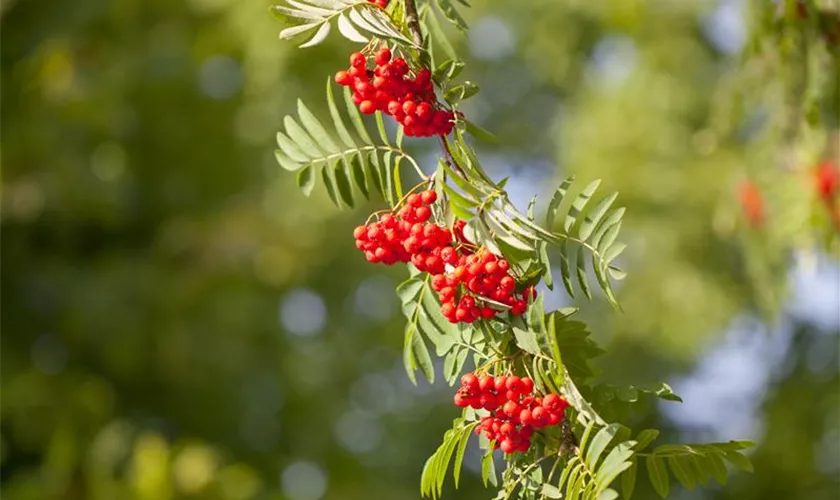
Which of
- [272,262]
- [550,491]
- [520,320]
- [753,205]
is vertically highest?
[272,262]

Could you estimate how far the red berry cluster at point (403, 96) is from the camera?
2.60 ft

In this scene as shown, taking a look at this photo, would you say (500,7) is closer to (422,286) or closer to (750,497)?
(750,497)

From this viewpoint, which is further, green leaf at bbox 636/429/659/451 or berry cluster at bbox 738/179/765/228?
berry cluster at bbox 738/179/765/228

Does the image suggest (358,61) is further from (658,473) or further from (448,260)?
(658,473)

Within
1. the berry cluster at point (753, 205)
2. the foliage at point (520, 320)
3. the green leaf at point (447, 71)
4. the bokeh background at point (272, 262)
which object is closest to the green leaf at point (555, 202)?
the foliage at point (520, 320)

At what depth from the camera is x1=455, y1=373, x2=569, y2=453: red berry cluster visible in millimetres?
741

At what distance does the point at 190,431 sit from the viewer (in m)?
6.67

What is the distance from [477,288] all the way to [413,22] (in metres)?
0.20

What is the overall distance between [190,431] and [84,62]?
210 centimetres

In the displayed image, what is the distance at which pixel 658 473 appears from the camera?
84 centimetres

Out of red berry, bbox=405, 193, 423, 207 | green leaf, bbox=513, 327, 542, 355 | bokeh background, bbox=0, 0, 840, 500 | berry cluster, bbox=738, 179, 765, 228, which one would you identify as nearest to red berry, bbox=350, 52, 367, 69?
red berry, bbox=405, 193, 423, 207

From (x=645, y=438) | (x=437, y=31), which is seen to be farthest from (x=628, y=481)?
(x=437, y=31)

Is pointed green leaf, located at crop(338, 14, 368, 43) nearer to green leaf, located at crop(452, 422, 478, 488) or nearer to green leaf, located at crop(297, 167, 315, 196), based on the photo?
green leaf, located at crop(297, 167, 315, 196)

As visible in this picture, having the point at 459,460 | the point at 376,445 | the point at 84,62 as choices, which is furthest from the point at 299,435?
the point at 459,460
